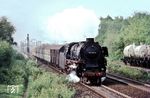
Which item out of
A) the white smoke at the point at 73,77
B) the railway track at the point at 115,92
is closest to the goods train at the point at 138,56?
the white smoke at the point at 73,77

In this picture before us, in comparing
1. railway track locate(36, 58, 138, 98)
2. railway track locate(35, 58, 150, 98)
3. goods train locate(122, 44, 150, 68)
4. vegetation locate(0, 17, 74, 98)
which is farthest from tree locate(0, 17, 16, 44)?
railway track locate(36, 58, 138, 98)

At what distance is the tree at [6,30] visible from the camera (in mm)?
65750

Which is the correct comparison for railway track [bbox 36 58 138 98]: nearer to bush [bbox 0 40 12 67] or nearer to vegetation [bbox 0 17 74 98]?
vegetation [bbox 0 17 74 98]

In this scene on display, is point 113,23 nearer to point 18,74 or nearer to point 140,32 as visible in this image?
point 140,32

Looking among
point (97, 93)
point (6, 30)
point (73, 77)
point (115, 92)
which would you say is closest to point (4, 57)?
point (73, 77)

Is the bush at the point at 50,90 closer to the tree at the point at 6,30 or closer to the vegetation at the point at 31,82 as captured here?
the vegetation at the point at 31,82

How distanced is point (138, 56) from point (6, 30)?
91.5 feet

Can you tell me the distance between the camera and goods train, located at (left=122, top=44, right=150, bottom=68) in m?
43.8

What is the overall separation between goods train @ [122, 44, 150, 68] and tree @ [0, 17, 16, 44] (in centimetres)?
2179

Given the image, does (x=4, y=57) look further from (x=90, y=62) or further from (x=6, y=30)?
(x=6, y=30)

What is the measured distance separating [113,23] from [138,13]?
19085mm

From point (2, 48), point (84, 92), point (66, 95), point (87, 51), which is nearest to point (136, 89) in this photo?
point (84, 92)

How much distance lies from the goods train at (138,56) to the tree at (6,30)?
2179 centimetres

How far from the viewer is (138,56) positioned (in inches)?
1828
